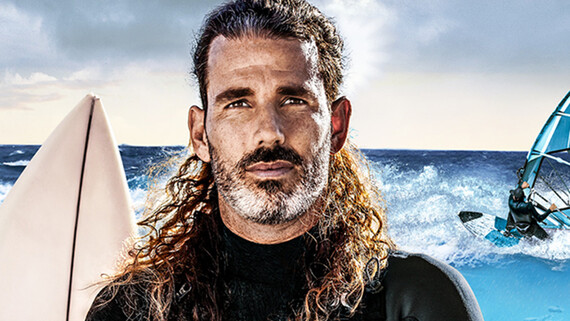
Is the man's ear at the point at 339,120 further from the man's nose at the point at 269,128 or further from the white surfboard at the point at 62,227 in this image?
the white surfboard at the point at 62,227

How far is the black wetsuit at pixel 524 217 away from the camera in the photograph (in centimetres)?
726

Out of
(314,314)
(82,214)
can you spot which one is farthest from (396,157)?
(314,314)

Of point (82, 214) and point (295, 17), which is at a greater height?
point (295, 17)

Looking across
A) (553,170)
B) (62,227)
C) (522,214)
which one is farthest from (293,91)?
(553,170)

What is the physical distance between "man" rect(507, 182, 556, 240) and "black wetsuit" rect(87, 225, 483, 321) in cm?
675

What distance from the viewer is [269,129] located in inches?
41.6

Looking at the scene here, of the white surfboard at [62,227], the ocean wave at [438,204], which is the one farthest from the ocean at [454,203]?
the white surfboard at [62,227]

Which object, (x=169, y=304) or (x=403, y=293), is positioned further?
(x=169, y=304)

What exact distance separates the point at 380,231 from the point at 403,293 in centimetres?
29

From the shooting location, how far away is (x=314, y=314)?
44.1 inches

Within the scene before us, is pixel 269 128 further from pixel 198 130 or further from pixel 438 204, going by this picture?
pixel 438 204

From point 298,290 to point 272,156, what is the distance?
0.32 metres

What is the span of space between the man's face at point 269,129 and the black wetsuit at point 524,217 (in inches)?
273

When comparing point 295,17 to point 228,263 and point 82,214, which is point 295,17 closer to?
point 228,263
